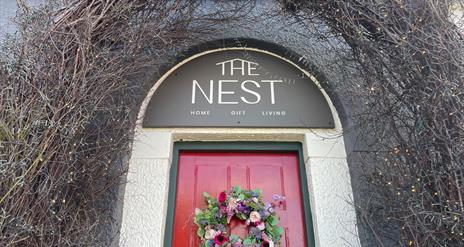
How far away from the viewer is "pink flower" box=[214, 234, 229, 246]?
2945 millimetres

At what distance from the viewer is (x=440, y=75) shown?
2168 millimetres

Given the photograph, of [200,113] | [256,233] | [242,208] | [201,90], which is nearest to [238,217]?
[242,208]

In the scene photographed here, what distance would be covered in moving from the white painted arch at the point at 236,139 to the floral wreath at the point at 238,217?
0.32 meters

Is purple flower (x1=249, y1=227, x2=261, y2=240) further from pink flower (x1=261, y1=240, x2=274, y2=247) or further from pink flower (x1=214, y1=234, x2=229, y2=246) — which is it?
pink flower (x1=214, y1=234, x2=229, y2=246)

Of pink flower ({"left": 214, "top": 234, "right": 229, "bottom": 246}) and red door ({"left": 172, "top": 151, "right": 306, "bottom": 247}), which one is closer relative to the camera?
pink flower ({"left": 214, "top": 234, "right": 229, "bottom": 246})

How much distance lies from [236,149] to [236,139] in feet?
0.29

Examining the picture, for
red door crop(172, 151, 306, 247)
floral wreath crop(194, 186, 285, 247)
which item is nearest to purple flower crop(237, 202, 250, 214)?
floral wreath crop(194, 186, 285, 247)

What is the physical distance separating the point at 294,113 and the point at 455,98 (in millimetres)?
1500

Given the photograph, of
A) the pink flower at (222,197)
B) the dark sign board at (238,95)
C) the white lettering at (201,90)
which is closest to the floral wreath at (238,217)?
the pink flower at (222,197)

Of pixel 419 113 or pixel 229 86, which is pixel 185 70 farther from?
pixel 419 113

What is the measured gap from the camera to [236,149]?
11.2 ft

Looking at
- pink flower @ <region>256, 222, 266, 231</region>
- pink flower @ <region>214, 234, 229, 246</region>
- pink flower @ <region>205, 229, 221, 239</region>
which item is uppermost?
pink flower @ <region>256, 222, 266, 231</region>

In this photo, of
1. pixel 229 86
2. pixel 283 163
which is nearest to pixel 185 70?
pixel 229 86

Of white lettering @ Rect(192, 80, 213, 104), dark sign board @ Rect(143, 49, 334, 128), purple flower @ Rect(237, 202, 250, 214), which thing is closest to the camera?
purple flower @ Rect(237, 202, 250, 214)
